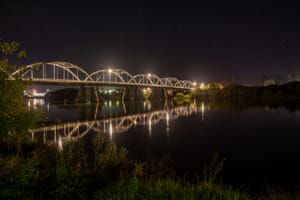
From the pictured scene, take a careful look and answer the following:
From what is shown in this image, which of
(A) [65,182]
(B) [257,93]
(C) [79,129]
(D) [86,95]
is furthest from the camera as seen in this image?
(D) [86,95]

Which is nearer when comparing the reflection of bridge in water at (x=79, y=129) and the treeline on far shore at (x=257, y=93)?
the reflection of bridge in water at (x=79, y=129)

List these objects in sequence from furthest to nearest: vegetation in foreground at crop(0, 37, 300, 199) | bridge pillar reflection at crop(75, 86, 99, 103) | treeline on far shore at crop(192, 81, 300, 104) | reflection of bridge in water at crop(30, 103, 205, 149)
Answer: bridge pillar reflection at crop(75, 86, 99, 103)
treeline on far shore at crop(192, 81, 300, 104)
reflection of bridge in water at crop(30, 103, 205, 149)
vegetation in foreground at crop(0, 37, 300, 199)

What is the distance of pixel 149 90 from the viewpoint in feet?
397

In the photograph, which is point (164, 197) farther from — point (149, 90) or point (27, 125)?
point (149, 90)

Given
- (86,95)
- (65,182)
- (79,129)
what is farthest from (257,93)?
(65,182)

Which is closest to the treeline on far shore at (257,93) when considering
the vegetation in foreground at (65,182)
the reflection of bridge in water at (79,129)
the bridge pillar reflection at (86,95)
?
the bridge pillar reflection at (86,95)

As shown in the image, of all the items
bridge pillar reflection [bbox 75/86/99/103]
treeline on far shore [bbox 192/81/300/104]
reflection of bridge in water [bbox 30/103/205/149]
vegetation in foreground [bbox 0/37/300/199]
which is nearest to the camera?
vegetation in foreground [bbox 0/37/300/199]

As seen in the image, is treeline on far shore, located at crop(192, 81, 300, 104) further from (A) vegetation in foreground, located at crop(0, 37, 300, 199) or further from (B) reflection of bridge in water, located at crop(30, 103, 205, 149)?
(A) vegetation in foreground, located at crop(0, 37, 300, 199)

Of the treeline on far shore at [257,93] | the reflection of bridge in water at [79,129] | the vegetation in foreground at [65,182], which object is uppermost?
the treeline on far shore at [257,93]

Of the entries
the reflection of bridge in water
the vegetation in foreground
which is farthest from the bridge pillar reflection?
the vegetation in foreground

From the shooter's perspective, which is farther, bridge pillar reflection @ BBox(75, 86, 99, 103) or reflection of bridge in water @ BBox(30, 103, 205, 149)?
bridge pillar reflection @ BBox(75, 86, 99, 103)

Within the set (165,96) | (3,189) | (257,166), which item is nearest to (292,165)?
(257,166)

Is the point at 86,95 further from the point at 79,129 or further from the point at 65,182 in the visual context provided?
the point at 65,182

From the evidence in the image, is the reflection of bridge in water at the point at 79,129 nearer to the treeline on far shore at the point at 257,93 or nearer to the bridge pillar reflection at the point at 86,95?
the bridge pillar reflection at the point at 86,95
